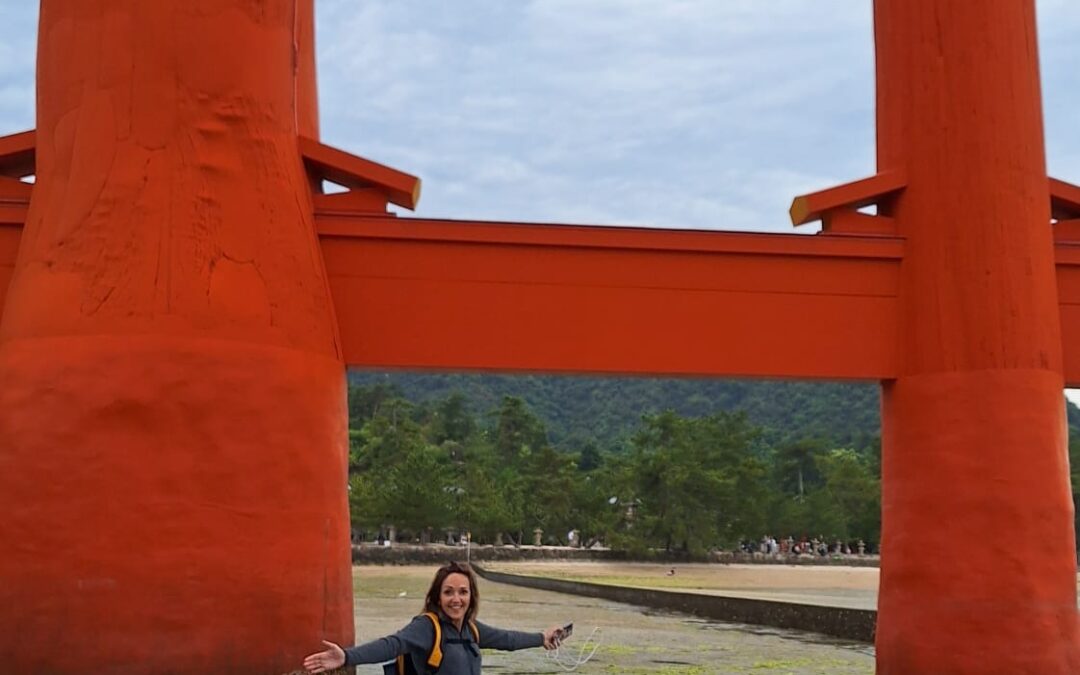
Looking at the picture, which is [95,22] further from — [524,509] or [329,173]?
[524,509]

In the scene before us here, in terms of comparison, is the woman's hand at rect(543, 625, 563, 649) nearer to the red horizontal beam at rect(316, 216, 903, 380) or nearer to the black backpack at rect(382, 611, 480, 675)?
the black backpack at rect(382, 611, 480, 675)

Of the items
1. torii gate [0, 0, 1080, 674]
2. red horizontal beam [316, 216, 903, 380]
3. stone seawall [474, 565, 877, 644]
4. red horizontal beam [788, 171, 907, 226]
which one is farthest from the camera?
stone seawall [474, 565, 877, 644]

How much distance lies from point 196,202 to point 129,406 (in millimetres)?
1787

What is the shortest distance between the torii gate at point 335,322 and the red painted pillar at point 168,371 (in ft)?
0.08

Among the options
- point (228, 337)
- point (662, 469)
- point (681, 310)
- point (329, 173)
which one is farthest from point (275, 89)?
point (662, 469)

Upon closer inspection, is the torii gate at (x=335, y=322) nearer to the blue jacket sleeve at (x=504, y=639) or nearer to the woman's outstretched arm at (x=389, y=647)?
the blue jacket sleeve at (x=504, y=639)

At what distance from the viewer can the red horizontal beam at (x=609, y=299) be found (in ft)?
35.8

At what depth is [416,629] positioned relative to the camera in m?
4.38

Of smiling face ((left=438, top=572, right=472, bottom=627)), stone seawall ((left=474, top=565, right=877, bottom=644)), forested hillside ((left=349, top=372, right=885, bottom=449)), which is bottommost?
stone seawall ((left=474, top=565, right=877, bottom=644))

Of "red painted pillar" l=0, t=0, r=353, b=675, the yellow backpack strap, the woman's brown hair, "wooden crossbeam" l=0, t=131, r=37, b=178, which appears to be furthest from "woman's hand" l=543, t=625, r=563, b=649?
"wooden crossbeam" l=0, t=131, r=37, b=178

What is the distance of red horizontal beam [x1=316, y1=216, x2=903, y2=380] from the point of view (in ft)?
35.8

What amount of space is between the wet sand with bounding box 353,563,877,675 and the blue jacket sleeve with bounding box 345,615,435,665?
9.11 m

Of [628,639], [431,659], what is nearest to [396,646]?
[431,659]

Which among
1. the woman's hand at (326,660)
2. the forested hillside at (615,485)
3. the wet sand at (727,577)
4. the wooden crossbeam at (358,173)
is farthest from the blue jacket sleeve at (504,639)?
the forested hillside at (615,485)
